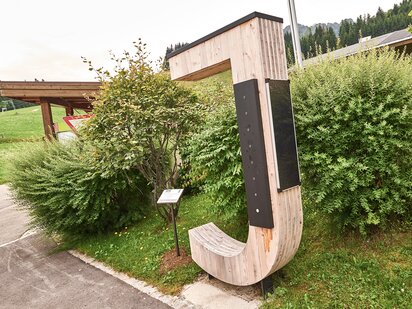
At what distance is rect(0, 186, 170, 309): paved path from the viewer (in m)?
3.85

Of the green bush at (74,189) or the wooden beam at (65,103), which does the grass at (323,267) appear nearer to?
the green bush at (74,189)

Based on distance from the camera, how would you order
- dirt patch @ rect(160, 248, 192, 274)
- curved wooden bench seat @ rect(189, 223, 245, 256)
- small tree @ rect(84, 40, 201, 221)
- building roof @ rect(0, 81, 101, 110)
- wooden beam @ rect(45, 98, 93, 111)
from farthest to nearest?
wooden beam @ rect(45, 98, 93, 111) → building roof @ rect(0, 81, 101, 110) → small tree @ rect(84, 40, 201, 221) → dirt patch @ rect(160, 248, 192, 274) → curved wooden bench seat @ rect(189, 223, 245, 256)

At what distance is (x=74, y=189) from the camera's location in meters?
5.73

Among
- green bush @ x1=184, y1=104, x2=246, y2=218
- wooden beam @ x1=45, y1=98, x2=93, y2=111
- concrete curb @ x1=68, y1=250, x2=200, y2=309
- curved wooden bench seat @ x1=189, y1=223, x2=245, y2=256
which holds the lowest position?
concrete curb @ x1=68, y1=250, x2=200, y2=309

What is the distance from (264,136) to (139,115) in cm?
257

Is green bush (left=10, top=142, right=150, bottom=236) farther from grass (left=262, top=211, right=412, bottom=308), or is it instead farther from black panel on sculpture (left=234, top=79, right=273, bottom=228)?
grass (left=262, top=211, right=412, bottom=308)

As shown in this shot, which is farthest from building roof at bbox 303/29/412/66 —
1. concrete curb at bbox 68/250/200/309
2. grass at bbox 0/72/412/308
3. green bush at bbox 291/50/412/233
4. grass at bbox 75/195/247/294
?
concrete curb at bbox 68/250/200/309

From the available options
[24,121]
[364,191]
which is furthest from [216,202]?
[24,121]

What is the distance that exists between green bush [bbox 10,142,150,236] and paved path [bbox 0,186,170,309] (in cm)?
68

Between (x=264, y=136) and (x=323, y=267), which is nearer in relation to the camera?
(x=264, y=136)

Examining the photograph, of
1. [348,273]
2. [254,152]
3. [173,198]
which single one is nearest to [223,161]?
[173,198]

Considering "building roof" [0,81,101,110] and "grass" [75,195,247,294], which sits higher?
"building roof" [0,81,101,110]

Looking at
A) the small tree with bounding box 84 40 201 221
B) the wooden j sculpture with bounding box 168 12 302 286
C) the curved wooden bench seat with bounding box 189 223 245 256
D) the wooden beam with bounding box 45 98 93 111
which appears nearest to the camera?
the wooden j sculpture with bounding box 168 12 302 286

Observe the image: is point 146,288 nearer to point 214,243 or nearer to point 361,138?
point 214,243
